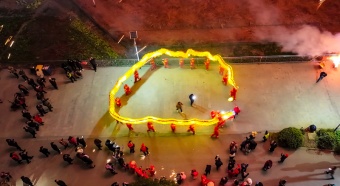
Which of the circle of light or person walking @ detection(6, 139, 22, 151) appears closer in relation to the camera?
person walking @ detection(6, 139, 22, 151)

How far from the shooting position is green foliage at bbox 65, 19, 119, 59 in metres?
27.0


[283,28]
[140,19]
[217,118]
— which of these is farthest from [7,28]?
[283,28]

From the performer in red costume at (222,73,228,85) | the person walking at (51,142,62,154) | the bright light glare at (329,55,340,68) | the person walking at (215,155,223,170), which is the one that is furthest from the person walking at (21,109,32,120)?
the bright light glare at (329,55,340,68)

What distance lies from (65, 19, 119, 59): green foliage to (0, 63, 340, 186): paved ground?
196 centimetres

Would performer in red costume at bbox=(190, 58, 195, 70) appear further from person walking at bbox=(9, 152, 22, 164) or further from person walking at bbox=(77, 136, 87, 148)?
person walking at bbox=(9, 152, 22, 164)

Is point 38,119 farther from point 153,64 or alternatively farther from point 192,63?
point 192,63

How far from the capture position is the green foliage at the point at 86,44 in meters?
27.0

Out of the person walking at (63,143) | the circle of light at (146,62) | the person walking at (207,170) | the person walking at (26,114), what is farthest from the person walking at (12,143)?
the person walking at (207,170)

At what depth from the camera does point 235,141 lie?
2114cm

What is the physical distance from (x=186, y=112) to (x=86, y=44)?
10.5 meters

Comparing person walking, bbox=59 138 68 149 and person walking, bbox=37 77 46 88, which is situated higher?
person walking, bbox=37 77 46 88

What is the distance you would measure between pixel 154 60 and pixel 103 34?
5.65 m

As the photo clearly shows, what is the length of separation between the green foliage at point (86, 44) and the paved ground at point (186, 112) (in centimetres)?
196

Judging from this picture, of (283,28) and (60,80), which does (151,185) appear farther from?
(283,28)
